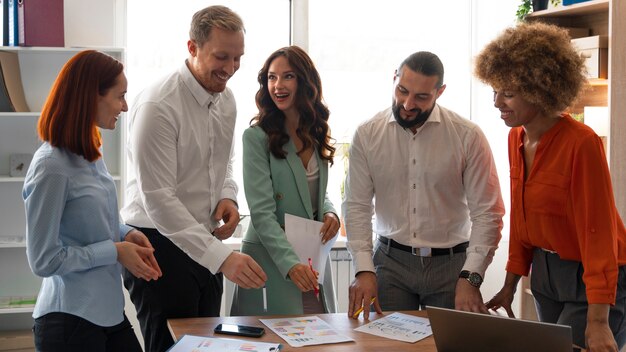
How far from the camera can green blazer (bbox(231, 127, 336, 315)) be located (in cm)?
272

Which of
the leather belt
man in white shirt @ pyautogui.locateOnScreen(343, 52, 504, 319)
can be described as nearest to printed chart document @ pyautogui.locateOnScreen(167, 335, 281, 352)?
man in white shirt @ pyautogui.locateOnScreen(343, 52, 504, 319)

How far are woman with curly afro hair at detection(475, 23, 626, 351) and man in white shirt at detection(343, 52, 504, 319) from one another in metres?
0.27

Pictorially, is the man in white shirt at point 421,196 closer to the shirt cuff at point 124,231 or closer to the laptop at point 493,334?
the laptop at point 493,334

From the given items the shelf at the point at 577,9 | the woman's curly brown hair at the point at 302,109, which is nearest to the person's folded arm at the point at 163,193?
the woman's curly brown hair at the point at 302,109

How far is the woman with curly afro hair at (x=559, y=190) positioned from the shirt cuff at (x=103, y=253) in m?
1.26

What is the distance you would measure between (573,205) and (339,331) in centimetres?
80

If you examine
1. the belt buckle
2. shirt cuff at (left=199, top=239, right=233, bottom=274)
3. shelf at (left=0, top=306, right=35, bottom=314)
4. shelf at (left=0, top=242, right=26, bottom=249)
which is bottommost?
shelf at (left=0, top=306, right=35, bottom=314)

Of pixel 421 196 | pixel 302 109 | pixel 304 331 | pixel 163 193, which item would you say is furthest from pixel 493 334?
pixel 302 109

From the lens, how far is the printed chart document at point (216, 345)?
205 cm

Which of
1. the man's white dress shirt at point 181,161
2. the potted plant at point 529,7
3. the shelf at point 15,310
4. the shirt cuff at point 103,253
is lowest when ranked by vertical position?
the shelf at point 15,310

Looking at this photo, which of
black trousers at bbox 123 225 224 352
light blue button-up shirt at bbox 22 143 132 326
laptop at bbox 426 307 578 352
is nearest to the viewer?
laptop at bbox 426 307 578 352

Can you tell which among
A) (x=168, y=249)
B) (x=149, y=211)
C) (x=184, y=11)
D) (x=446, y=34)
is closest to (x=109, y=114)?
(x=149, y=211)

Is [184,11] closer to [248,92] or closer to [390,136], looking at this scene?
[248,92]

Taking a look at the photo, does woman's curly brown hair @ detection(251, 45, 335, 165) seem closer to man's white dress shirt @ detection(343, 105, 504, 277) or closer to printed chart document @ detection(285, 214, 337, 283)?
man's white dress shirt @ detection(343, 105, 504, 277)
